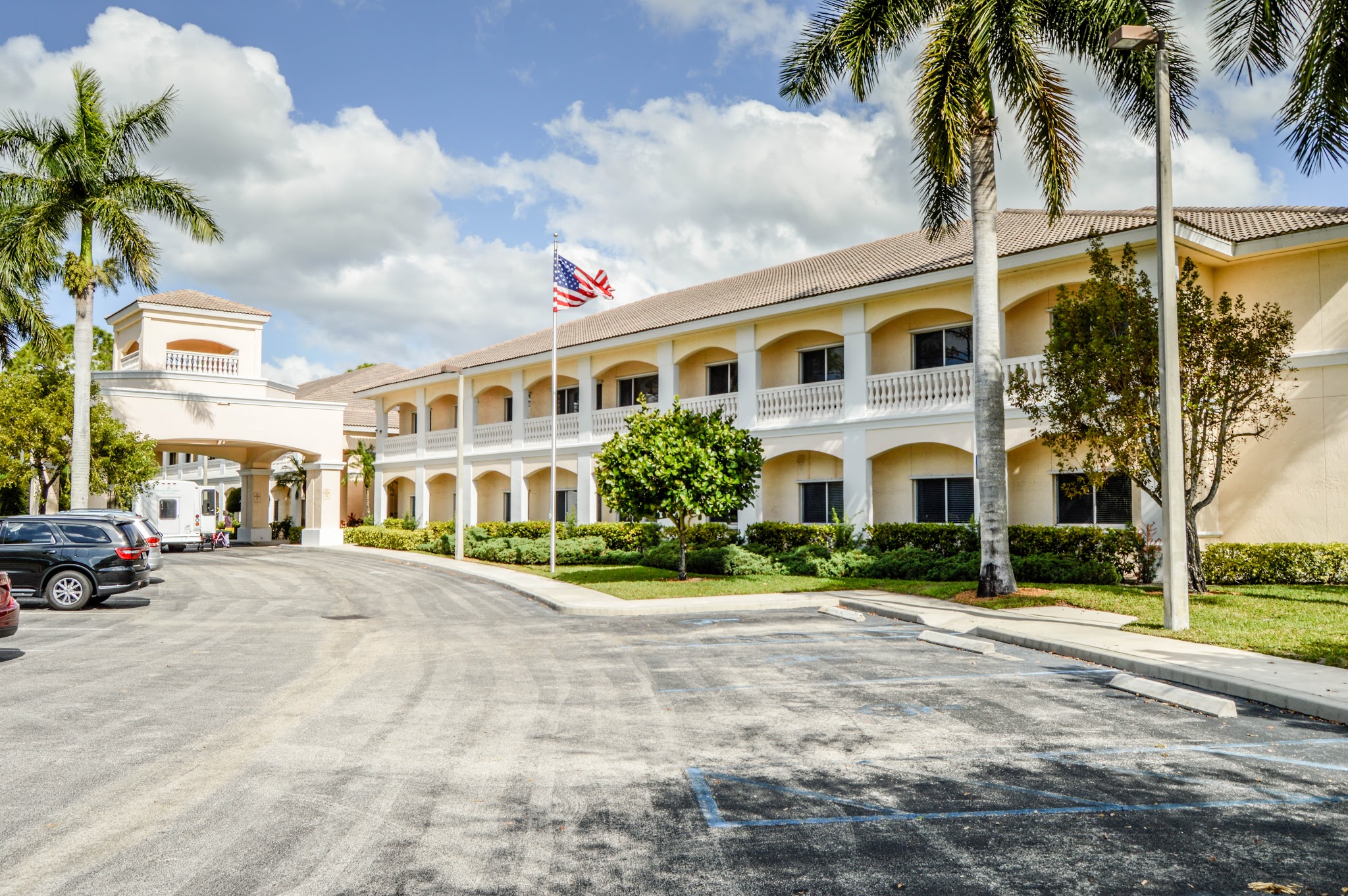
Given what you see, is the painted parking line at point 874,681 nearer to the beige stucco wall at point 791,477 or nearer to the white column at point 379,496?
the beige stucco wall at point 791,477

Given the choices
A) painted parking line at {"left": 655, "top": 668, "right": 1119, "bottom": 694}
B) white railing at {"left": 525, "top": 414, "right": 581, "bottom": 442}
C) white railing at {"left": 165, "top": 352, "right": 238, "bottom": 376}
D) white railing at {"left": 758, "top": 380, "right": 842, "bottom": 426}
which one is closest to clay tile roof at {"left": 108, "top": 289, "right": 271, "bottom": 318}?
white railing at {"left": 165, "top": 352, "right": 238, "bottom": 376}

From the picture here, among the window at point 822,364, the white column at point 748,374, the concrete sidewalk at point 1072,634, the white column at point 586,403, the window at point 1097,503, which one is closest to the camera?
the concrete sidewalk at point 1072,634

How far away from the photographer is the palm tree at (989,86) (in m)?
16.5

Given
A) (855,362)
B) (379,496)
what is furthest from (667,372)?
(379,496)

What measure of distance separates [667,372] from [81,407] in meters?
17.0

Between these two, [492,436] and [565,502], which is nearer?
[565,502]

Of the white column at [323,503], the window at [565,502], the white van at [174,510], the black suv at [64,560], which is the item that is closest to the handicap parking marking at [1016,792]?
the black suv at [64,560]

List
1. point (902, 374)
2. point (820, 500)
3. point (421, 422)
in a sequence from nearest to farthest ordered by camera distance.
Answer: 1. point (902, 374)
2. point (820, 500)
3. point (421, 422)

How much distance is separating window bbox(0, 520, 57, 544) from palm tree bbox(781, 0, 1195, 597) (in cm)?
1701

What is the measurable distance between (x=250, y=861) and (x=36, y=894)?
3.18ft

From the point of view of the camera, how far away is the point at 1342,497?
1919 centimetres

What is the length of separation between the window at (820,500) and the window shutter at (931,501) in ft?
7.26

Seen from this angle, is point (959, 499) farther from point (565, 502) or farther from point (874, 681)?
point (565, 502)

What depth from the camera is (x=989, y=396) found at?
684 inches
